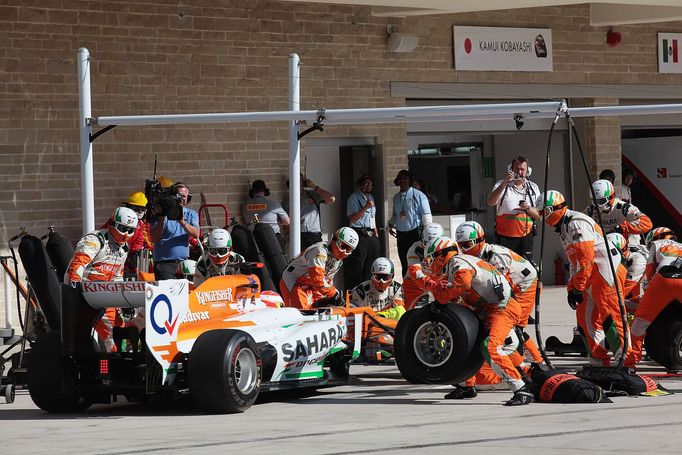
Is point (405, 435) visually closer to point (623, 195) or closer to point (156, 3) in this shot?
point (156, 3)

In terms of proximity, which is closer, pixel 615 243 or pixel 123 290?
pixel 123 290

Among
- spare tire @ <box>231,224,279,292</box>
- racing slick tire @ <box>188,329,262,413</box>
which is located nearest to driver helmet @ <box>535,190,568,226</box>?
racing slick tire @ <box>188,329,262,413</box>

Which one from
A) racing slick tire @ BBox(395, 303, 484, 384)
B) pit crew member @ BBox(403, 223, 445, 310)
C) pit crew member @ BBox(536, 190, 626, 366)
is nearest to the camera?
racing slick tire @ BBox(395, 303, 484, 384)

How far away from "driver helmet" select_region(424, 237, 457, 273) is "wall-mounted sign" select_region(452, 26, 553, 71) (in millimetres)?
10073

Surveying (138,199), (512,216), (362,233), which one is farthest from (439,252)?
(362,233)

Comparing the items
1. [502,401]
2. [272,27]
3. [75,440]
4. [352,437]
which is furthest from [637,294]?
[272,27]

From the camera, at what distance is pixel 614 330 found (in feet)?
40.9

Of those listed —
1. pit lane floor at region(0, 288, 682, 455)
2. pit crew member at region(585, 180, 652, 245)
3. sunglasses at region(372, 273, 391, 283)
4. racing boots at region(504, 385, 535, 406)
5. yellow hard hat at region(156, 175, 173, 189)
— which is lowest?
pit lane floor at region(0, 288, 682, 455)

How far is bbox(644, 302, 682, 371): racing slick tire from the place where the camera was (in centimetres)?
1269

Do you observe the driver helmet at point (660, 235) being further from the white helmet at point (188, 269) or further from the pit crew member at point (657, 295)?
the white helmet at point (188, 269)

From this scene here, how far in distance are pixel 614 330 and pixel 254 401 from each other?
134 inches

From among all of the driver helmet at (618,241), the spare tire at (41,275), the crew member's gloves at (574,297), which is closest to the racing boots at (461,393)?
the crew member's gloves at (574,297)

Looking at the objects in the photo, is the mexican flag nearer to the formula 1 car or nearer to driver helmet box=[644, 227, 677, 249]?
driver helmet box=[644, 227, 677, 249]

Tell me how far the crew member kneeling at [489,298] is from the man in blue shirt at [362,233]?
7.78m
